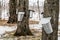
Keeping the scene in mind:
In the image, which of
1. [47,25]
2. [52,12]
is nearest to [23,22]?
[52,12]

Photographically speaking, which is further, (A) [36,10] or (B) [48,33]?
(A) [36,10]

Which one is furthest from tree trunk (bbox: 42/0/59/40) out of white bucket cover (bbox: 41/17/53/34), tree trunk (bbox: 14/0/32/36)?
tree trunk (bbox: 14/0/32/36)

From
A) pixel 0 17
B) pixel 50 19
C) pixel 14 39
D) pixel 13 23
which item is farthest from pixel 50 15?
pixel 0 17

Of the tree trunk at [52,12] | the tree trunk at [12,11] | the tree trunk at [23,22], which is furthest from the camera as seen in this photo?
the tree trunk at [12,11]

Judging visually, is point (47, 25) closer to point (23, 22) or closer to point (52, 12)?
point (52, 12)

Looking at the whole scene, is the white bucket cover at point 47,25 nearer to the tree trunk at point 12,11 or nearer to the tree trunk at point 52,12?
the tree trunk at point 52,12

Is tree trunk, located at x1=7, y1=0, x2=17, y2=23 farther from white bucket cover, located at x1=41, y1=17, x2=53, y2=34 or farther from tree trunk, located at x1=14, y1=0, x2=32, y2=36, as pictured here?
white bucket cover, located at x1=41, y1=17, x2=53, y2=34

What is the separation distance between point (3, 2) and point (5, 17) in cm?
145

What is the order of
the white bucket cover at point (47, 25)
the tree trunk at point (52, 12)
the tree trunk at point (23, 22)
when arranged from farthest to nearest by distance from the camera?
the tree trunk at point (23, 22) < the tree trunk at point (52, 12) < the white bucket cover at point (47, 25)

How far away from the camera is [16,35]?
19.9 ft

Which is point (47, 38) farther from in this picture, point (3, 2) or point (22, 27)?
point (3, 2)

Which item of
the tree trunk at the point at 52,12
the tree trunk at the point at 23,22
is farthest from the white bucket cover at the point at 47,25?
the tree trunk at the point at 23,22

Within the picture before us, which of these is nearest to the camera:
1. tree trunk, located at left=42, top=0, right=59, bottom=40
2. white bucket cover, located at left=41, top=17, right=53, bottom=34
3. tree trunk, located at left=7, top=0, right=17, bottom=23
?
white bucket cover, located at left=41, top=17, right=53, bottom=34

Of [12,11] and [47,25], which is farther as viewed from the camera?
[12,11]
